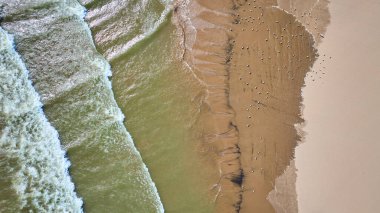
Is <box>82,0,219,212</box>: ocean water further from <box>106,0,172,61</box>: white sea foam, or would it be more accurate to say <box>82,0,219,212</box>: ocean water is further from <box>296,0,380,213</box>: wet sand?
<box>296,0,380,213</box>: wet sand

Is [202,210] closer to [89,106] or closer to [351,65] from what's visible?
[89,106]

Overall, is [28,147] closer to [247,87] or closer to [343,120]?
[247,87]

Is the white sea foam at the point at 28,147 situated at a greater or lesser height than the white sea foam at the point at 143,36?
lesser

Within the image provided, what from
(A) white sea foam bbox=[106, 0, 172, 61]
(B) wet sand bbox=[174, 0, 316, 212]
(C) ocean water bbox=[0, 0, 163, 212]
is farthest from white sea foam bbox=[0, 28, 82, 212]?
(B) wet sand bbox=[174, 0, 316, 212]

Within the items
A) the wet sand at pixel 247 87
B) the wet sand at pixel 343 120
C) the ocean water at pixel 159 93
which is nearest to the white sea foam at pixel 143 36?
the ocean water at pixel 159 93

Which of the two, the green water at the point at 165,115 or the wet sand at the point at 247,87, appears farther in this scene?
the wet sand at the point at 247,87

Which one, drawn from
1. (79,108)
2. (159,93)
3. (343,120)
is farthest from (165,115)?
(343,120)

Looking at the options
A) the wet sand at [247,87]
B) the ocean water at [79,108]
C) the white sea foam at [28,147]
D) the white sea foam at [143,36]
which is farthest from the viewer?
the white sea foam at [143,36]

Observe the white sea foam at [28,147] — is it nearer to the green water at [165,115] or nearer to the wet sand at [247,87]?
the green water at [165,115]
